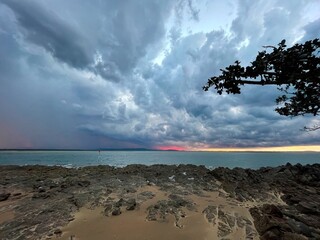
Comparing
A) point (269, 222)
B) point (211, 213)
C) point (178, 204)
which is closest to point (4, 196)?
point (178, 204)

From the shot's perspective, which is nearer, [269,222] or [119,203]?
[269,222]

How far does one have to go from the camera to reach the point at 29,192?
13.0 m

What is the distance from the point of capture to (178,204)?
10.6m

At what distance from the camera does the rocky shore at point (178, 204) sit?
843cm

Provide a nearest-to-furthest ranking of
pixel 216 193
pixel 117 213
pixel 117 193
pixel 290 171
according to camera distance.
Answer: pixel 117 213, pixel 117 193, pixel 216 193, pixel 290 171

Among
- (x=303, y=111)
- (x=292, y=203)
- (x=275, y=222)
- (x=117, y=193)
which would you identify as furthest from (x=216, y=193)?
(x=303, y=111)

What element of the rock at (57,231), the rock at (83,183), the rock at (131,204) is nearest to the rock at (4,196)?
the rock at (83,183)

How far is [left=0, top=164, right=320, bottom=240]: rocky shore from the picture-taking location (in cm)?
843

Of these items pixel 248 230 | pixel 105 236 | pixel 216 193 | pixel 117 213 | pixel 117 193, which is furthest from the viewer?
pixel 216 193

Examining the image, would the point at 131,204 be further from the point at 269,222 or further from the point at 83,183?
the point at 269,222

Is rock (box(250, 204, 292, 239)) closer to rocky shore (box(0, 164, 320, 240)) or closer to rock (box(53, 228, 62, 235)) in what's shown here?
rocky shore (box(0, 164, 320, 240))

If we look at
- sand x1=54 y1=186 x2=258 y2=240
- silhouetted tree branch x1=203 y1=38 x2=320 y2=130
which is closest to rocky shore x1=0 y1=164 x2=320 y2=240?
sand x1=54 y1=186 x2=258 y2=240

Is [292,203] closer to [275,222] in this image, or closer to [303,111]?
[275,222]

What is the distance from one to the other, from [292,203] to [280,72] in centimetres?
809
